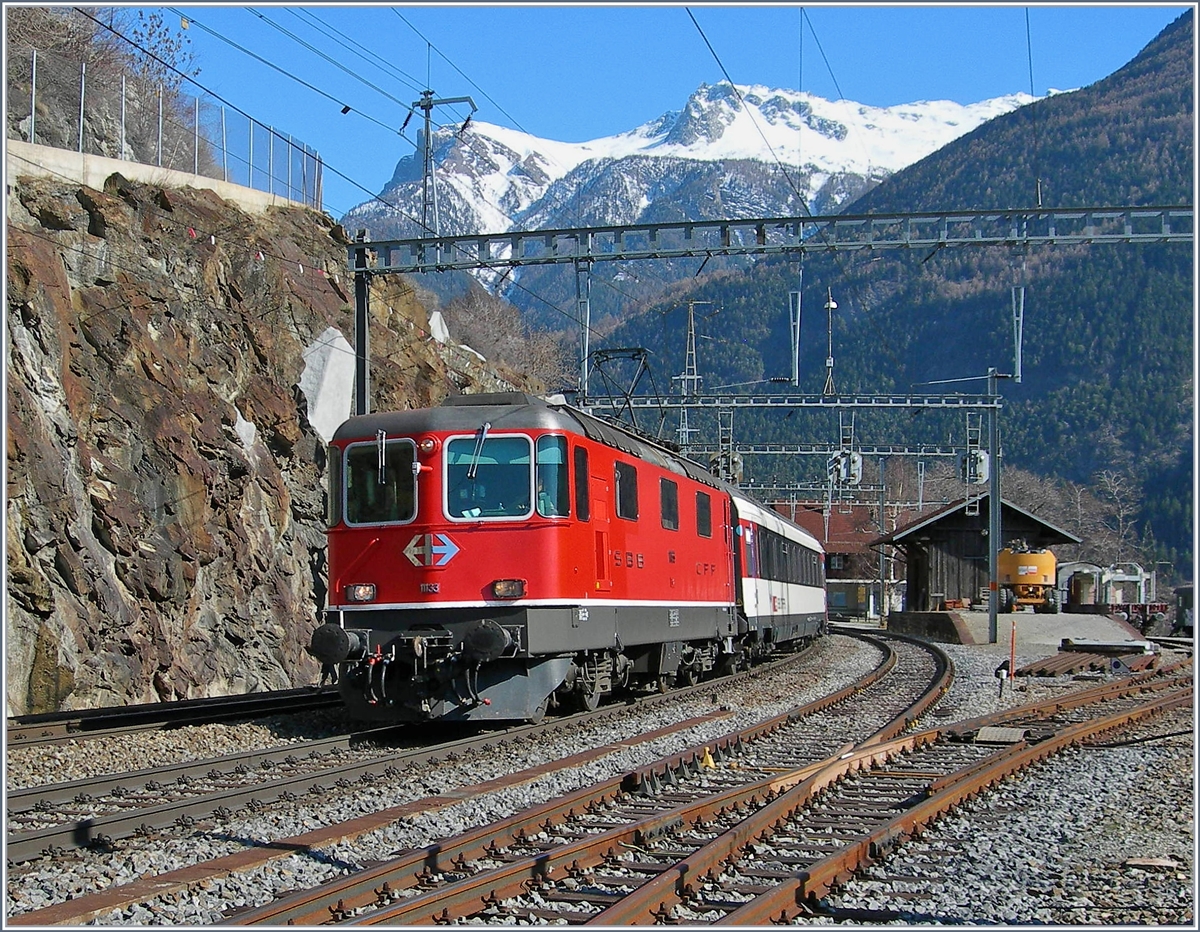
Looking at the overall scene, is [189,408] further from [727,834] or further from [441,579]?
[727,834]

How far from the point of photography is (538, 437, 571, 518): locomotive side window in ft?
41.8

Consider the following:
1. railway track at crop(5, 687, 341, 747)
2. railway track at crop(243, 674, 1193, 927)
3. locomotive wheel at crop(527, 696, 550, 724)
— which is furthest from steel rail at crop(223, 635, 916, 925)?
railway track at crop(5, 687, 341, 747)

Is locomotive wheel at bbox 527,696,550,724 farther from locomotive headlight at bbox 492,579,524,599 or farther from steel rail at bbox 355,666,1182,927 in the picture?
steel rail at bbox 355,666,1182,927

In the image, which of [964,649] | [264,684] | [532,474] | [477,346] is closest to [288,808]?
[532,474]

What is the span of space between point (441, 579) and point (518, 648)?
1.11m

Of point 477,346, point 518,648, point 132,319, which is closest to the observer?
point 518,648

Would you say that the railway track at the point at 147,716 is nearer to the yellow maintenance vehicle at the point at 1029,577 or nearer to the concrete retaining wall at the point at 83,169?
the concrete retaining wall at the point at 83,169

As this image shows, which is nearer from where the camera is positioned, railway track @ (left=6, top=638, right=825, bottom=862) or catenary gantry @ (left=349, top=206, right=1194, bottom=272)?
railway track @ (left=6, top=638, right=825, bottom=862)

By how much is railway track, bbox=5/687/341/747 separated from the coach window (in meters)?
4.36

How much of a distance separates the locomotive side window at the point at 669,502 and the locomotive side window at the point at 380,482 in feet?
13.8

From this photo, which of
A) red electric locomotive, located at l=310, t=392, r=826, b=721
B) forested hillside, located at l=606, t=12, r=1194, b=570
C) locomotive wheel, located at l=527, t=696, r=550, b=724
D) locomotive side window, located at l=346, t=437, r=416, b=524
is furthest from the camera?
forested hillside, located at l=606, t=12, r=1194, b=570

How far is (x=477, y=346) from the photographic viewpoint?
166ft

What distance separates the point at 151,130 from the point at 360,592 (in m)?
20.8

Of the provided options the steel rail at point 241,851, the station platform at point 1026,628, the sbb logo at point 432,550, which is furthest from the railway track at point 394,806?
the station platform at point 1026,628
